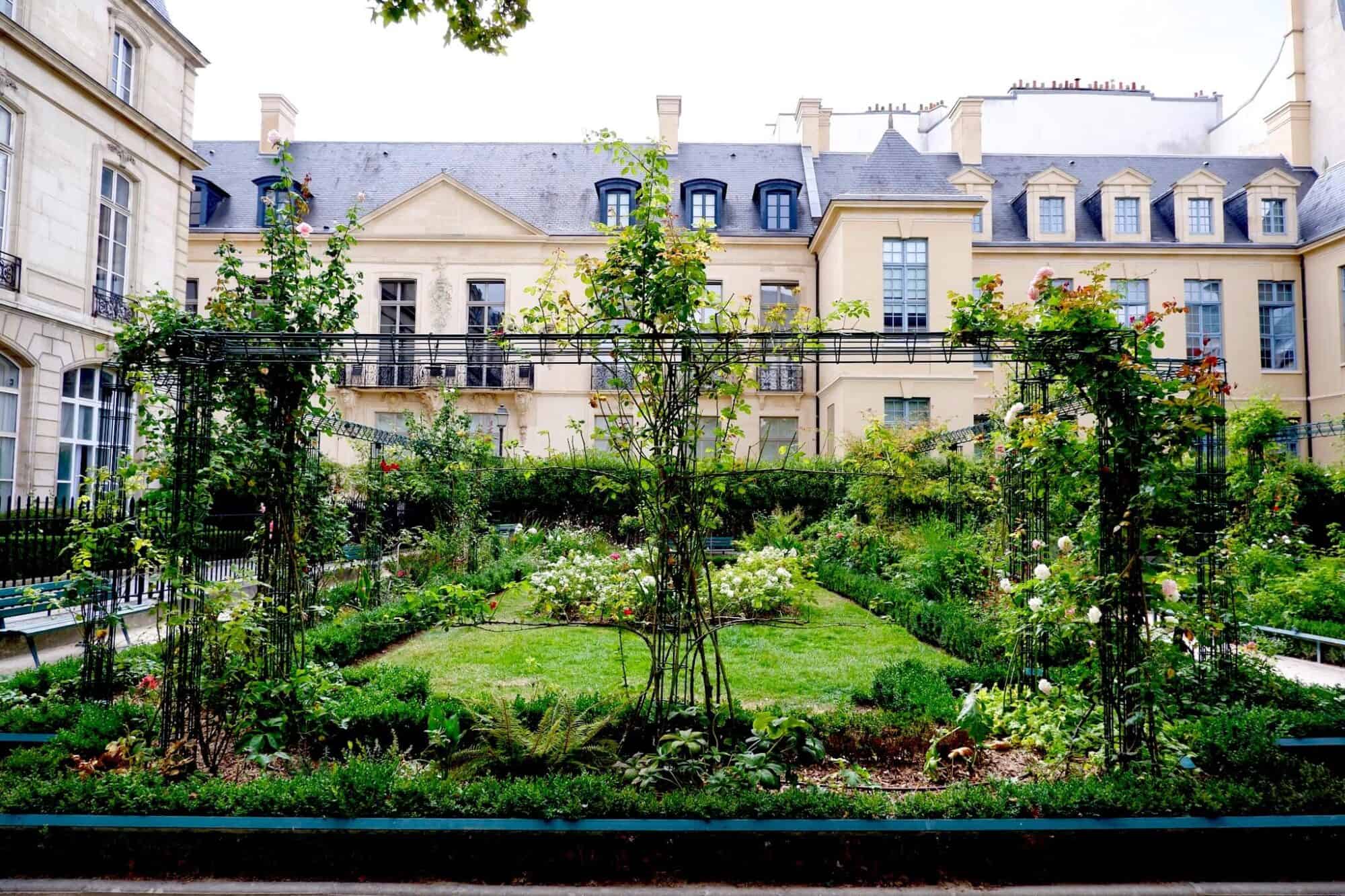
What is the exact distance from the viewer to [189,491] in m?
4.07

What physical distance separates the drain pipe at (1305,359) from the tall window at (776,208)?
530 inches

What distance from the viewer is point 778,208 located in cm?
2198

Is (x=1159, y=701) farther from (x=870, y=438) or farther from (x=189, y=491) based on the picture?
(x=870, y=438)

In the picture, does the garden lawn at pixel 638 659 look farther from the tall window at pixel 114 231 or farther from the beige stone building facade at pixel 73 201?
the tall window at pixel 114 231

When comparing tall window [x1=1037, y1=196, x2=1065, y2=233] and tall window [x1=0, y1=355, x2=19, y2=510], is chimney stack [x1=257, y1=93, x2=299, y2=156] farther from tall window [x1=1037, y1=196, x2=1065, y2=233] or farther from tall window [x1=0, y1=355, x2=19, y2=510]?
tall window [x1=1037, y1=196, x2=1065, y2=233]

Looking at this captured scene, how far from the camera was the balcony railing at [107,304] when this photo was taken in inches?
548

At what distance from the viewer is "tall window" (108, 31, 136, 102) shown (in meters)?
14.3

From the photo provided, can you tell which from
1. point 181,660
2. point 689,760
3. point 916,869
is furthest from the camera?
point 181,660

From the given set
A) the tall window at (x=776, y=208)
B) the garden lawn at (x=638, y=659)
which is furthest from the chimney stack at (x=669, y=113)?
the garden lawn at (x=638, y=659)

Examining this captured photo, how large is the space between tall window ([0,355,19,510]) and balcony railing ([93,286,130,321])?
6.25 feet

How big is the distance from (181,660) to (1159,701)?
15.5 feet

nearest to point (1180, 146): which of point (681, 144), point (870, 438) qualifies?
point (681, 144)

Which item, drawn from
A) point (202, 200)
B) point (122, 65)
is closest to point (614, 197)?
point (122, 65)

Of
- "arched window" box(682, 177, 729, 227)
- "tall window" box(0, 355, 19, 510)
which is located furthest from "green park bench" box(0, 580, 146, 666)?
"arched window" box(682, 177, 729, 227)
